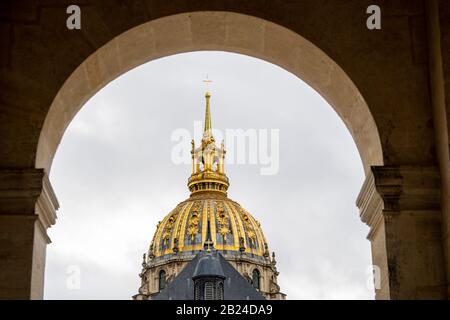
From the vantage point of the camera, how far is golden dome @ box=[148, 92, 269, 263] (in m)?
112

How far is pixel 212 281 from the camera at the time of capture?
240 ft

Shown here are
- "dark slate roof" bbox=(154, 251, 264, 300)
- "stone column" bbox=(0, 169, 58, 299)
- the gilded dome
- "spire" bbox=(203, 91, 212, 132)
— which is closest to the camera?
"stone column" bbox=(0, 169, 58, 299)

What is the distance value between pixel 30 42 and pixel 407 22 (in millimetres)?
3442

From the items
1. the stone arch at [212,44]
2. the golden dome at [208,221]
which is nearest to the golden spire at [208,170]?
the golden dome at [208,221]

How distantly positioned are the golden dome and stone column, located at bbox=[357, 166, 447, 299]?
10245cm

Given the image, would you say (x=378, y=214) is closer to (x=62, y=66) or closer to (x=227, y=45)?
(x=227, y=45)

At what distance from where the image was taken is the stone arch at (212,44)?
806 cm

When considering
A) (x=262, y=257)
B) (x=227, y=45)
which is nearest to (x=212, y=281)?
(x=262, y=257)

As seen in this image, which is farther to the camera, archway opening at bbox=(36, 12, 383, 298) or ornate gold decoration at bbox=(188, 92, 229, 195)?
ornate gold decoration at bbox=(188, 92, 229, 195)

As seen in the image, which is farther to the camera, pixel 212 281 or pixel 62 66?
pixel 212 281

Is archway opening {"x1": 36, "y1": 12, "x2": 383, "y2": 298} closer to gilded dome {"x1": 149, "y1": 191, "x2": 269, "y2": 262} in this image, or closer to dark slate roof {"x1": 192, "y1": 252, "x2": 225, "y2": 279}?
dark slate roof {"x1": 192, "y1": 252, "x2": 225, "y2": 279}

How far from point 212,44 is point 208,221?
104m

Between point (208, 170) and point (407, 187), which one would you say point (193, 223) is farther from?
point (407, 187)

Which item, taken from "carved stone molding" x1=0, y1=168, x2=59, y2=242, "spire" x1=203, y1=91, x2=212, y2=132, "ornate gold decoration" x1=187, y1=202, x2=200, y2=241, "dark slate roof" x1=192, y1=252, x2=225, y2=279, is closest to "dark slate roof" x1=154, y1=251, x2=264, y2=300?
"dark slate roof" x1=192, y1=252, x2=225, y2=279
